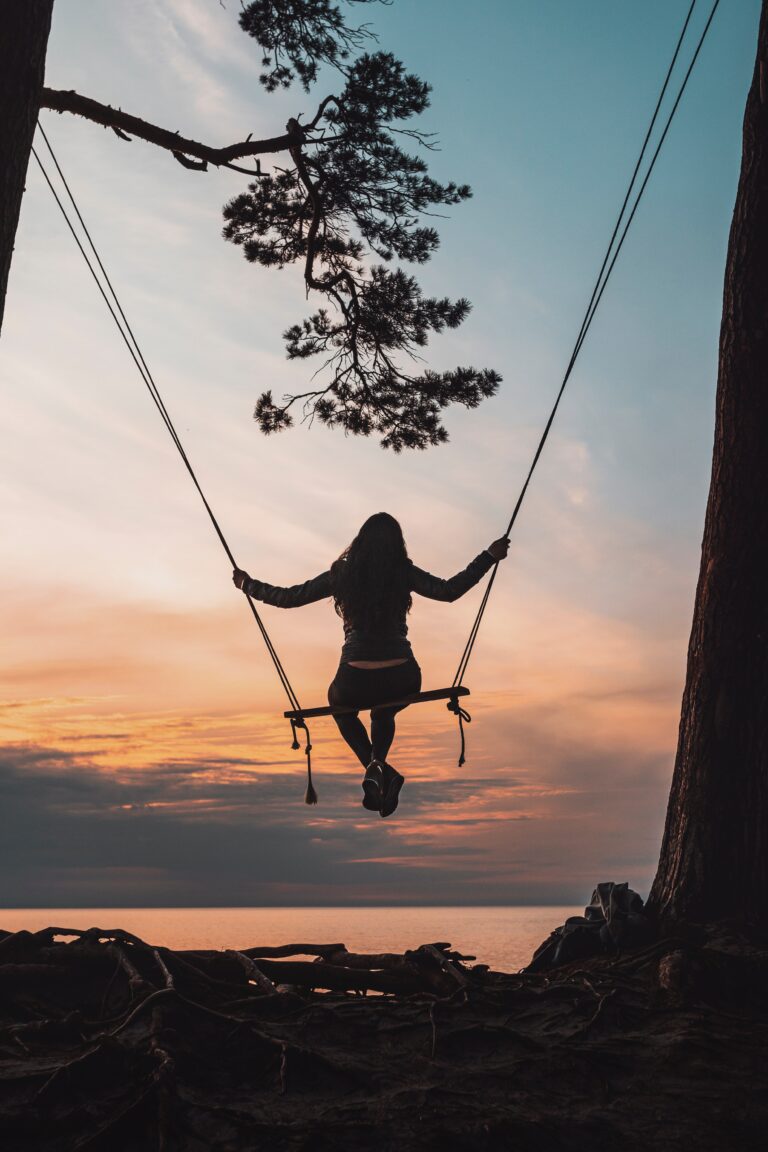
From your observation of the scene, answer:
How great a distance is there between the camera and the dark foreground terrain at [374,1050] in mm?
3539

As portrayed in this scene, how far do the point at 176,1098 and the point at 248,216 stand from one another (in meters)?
6.42

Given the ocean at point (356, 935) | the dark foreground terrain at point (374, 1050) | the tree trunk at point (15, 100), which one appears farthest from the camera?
the ocean at point (356, 935)

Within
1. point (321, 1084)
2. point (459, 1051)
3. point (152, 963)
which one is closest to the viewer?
point (321, 1084)

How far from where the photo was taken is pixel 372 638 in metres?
6.06

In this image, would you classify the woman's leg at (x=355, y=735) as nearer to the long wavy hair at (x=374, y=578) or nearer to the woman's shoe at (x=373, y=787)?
the woman's shoe at (x=373, y=787)

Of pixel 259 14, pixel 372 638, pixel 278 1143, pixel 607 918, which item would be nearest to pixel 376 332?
pixel 259 14

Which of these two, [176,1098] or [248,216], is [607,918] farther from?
[248,216]

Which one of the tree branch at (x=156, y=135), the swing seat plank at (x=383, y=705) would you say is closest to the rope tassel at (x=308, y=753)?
the swing seat plank at (x=383, y=705)

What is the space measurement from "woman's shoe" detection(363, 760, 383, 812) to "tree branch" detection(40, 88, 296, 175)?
3839 millimetres

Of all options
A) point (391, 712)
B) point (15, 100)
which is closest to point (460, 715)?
point (391, 712)

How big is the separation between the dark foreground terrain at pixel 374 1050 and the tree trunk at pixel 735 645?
44 cm

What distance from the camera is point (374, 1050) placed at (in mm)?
4215

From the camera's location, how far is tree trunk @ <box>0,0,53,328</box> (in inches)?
168

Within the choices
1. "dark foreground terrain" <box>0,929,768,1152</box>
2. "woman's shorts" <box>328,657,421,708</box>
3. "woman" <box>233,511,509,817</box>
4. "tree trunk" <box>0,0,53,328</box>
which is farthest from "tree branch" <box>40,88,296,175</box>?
"dark foreground terrain" <box>0,929,768,1152</box>
